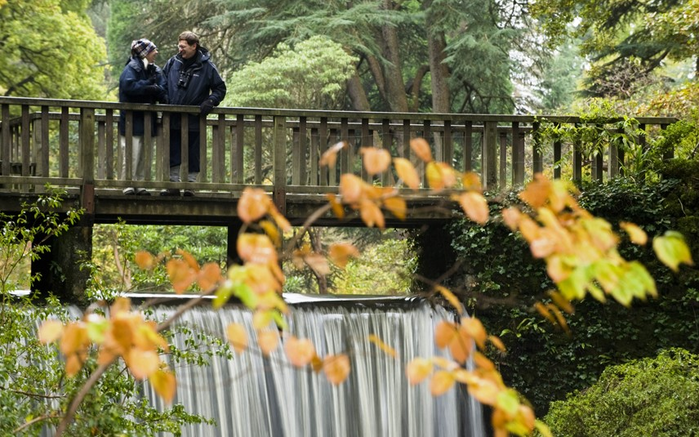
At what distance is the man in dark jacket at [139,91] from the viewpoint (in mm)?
11219

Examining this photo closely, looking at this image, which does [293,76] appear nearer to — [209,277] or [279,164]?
[279,164]

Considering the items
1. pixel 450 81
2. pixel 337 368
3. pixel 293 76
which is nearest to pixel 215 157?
pixel 337 368

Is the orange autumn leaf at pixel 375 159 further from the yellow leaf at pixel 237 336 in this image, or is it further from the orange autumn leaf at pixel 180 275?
→ the orange autumn leaf at pixel 180 275

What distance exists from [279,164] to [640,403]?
436cm

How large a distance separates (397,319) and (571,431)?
268cm

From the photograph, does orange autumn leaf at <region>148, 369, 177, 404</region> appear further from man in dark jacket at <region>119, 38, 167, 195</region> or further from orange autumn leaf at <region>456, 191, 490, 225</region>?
man in dark jacket at <region>119, 38, 167, 195</region>

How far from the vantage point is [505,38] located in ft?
84.0

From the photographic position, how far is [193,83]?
37.7 feet

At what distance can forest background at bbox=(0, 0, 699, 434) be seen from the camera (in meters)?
11.2

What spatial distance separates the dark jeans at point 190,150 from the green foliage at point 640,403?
4.29 m

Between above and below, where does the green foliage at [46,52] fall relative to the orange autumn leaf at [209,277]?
above

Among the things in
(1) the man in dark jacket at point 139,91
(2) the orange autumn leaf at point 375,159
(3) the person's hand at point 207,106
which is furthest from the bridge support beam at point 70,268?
(2) the orange autumn leaf at point 375,159

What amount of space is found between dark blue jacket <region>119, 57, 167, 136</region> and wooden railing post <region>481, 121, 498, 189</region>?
340 centimetres

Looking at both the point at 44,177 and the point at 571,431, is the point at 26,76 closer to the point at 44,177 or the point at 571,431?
the point at 44,177
